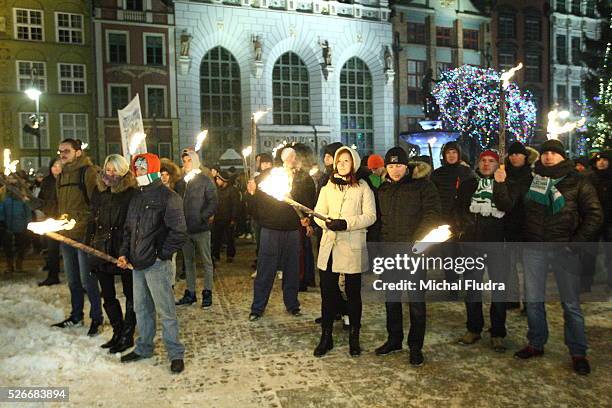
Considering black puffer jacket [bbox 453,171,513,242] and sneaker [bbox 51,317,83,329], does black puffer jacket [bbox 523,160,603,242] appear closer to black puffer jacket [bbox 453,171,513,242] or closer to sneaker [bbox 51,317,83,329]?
black puffer jacket [bbox 453,171,513,242]

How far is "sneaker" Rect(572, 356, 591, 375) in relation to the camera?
16.0ft

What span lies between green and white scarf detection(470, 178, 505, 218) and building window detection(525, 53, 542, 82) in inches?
1675

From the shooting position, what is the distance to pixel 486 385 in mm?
4656

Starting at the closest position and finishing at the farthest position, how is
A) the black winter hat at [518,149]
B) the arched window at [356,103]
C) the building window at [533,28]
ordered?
the black winter hat at [518,149]
the arched window at [356,103]
the building window at [533,28]

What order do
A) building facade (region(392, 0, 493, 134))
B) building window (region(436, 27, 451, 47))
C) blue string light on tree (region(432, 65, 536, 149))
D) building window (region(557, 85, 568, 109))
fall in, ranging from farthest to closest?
1. building window (region(557, 85, 568, 109))
2. building window (region(436, 27, 451, 47))
3. building facade (region(392, 0, 493, 134))
4. blue string light on tree (region(432, 65, 536, 149))

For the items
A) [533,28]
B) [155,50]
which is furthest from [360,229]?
[533,28]

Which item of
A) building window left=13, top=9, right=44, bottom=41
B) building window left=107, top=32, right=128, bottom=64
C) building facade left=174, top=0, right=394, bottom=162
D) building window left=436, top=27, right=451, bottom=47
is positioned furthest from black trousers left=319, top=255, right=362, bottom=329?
building window left=436, top=27, right=451, bottom=47

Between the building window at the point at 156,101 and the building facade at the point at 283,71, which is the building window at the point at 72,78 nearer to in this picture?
the building window at the point at 156,101

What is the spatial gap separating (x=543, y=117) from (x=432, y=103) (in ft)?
80.4

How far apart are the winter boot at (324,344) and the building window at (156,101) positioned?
29127 millimetres

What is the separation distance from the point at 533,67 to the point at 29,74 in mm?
36919

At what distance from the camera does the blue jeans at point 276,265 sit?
6953mm

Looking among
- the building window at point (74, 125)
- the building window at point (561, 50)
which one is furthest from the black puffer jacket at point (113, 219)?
the building window at point (561, 50)

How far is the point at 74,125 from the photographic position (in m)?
32.5
